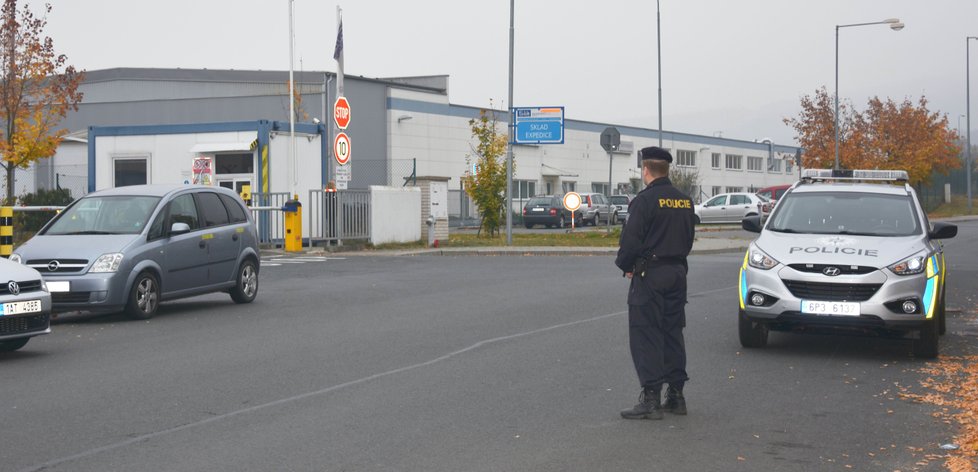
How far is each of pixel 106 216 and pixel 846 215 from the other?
926 cm

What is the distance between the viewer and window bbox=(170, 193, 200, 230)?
15039mm

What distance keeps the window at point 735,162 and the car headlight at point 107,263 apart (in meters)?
81.7

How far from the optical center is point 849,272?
1047cm

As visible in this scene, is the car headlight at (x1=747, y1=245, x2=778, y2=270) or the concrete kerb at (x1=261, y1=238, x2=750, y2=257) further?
the concrete kerb at (x1=261, y1=238, x2=750, y2=257)

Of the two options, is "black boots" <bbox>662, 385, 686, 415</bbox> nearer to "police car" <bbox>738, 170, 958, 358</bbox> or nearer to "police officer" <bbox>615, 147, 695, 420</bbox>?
"police officer" <bbox>615, 147, 695, 420</bbox>

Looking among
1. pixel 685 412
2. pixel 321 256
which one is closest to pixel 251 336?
pixel 685 412

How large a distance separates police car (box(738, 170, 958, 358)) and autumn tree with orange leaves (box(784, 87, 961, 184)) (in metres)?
52.1

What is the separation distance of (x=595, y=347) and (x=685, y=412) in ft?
11.5

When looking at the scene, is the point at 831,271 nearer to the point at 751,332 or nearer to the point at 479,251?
the point at 751,332

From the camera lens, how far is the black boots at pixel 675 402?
7988 millimetres

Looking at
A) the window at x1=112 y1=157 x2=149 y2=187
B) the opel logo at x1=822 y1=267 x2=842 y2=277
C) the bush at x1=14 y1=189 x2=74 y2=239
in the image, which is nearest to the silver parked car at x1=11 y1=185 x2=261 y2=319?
the opel logo at x1=822 y1=267 x2=842 y2=277

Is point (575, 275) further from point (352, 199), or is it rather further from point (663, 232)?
point (663, 232)

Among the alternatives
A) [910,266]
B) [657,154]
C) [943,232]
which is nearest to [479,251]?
[943,232]

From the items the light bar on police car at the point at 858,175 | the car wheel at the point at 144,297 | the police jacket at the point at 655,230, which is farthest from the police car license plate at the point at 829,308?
the car wheel at the point at 144,297
